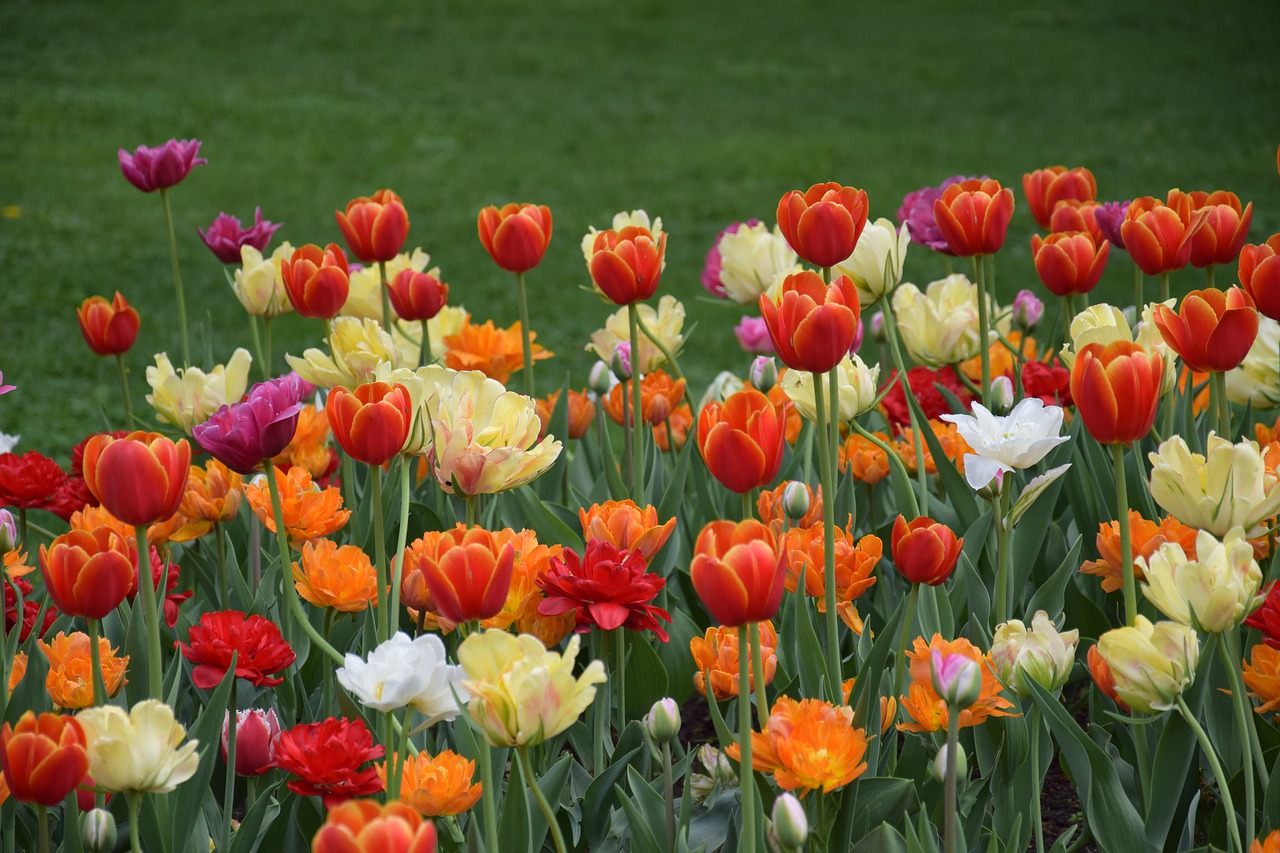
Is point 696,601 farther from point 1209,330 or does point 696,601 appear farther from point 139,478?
point 139,478

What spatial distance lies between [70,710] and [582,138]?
693 cm

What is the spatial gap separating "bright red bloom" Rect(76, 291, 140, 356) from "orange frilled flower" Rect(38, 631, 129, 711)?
0.95 meters

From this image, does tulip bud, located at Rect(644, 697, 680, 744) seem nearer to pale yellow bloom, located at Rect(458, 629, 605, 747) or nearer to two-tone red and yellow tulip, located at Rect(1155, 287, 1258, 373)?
pale yellow bloom, located at Rect(458, 629, 605, 747)

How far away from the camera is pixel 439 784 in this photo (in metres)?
1.25

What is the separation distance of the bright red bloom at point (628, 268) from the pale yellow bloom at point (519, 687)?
79 cm

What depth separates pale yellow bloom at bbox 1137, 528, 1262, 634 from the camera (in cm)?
117

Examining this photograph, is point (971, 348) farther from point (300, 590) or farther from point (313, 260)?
point (300, 590)

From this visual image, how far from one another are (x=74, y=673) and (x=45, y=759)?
42cm

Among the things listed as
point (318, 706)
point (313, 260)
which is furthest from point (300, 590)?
point (313, 260)

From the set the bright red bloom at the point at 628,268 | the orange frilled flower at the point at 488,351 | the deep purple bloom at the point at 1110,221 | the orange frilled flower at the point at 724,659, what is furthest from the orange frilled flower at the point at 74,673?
the deep purple bloom at the point at 1110,221

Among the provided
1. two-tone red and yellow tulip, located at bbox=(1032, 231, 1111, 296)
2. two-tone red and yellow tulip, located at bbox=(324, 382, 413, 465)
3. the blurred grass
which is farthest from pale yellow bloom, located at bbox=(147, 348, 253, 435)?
the blurred grass

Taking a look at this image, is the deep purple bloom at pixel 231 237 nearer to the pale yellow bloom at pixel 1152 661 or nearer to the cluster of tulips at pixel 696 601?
the cluster of tulips at pixel 696 601

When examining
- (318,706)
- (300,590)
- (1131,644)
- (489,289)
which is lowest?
(489,289)

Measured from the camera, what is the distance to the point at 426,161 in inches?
301
